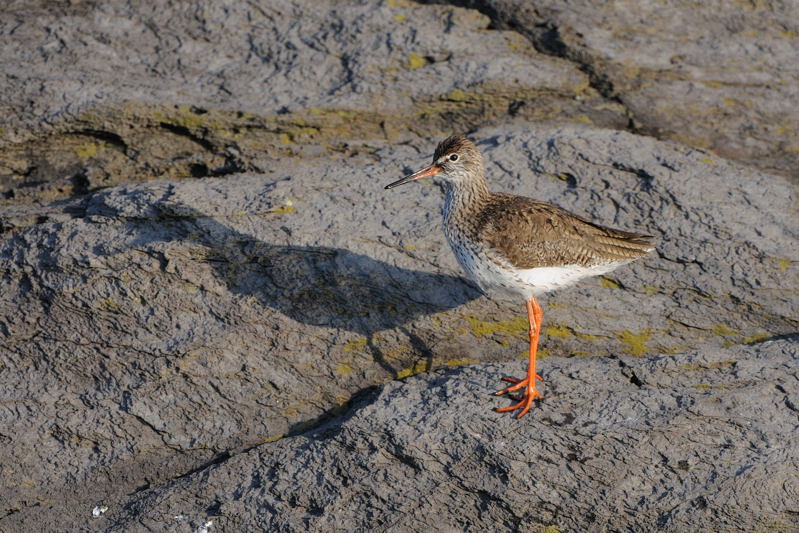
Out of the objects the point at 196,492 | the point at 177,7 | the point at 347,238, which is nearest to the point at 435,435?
the point at 196,492

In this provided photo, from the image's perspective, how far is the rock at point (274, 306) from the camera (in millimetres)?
7816

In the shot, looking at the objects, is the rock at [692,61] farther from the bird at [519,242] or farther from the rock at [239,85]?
the bird at [519,242]

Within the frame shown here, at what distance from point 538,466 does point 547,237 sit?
2266 millimetres

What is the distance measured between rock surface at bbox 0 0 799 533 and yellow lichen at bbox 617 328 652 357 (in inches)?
0.9

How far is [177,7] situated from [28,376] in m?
6.13

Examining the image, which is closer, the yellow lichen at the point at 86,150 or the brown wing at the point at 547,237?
the brown wing at the point at 547,237

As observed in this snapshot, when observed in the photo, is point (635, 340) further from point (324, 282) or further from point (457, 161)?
point (324, 282)

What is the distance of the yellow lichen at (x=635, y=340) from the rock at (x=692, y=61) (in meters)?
3.71

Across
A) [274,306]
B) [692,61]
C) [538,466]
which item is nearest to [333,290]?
[274,306]

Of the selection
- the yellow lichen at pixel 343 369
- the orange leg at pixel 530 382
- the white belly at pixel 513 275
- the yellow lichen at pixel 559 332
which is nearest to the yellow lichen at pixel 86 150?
the yellow lichen at pixel 343 369

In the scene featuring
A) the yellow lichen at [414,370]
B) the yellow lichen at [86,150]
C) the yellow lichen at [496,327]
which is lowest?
the yellow lichen at [414,370]

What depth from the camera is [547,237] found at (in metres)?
7.77

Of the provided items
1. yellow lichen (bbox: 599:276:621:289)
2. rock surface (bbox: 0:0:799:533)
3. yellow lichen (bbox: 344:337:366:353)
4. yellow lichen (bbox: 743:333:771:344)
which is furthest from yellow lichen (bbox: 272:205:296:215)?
yellow lichen (bbox: 743:333:771:344)

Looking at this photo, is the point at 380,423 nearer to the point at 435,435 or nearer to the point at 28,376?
the point at 435,435
